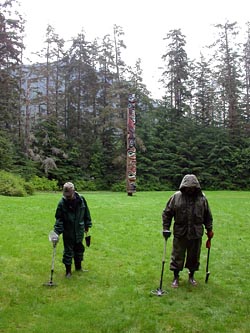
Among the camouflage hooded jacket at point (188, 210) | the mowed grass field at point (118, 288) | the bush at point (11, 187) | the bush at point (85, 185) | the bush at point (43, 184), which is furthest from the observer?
the bush at point (85, 185)

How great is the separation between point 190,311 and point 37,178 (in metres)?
23.9

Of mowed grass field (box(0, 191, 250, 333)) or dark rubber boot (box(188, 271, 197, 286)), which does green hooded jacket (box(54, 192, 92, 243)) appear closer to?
mowed grass field (box(0, 191, 250, 333))

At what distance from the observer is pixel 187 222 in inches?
229

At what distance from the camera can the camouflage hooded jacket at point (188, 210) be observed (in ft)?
19.0

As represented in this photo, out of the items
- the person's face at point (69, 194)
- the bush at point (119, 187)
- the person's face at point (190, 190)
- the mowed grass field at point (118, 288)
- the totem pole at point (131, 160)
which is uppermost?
the totem pole at point (131, 160)

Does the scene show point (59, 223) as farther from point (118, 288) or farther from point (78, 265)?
point (118, 288)

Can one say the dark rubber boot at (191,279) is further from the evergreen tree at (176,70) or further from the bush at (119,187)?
the evergreen tree at (176,70)

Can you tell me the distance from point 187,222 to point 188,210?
19cm

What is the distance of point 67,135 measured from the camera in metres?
36.3

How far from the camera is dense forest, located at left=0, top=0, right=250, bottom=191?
30.1m

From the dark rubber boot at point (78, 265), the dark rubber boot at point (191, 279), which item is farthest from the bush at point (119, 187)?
the dark rubber boot at point (191, 279)

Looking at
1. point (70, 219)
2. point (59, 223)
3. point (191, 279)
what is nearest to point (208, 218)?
point (191, 279)

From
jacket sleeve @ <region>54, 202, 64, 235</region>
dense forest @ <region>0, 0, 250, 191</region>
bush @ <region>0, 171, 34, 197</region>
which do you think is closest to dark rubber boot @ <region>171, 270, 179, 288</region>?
jacket sleeve @ <region>54, 202, 64, 235</region>

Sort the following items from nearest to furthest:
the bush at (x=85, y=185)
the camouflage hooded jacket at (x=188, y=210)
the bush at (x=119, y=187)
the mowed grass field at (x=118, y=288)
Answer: the mowed grass field at (x=118, y=288) → the camouflage hooded jacket at (x=188, y=210) → the bush at (x=119, y=187) → the bush at (x=85, y=185)
